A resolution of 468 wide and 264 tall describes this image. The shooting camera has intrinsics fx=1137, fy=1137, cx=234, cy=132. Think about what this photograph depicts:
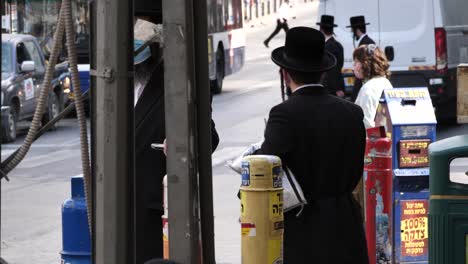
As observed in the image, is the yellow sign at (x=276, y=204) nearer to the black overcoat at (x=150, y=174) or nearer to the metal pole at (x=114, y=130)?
the black overcoat at (x=150, y=174)

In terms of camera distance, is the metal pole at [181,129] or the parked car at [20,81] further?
the parked car at [20,81]

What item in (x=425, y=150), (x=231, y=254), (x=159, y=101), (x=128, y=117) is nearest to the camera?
(x=128, y=117)

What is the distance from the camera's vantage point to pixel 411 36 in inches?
690

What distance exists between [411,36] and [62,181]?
599cm

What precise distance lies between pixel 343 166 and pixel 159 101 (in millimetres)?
883

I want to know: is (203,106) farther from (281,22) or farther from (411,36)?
(281,22)

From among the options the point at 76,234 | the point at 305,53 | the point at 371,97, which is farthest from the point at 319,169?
the point at 371,97

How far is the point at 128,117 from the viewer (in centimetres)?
362

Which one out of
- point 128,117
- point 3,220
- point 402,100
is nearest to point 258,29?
point 3,220

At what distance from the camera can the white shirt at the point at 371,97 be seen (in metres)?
9.70

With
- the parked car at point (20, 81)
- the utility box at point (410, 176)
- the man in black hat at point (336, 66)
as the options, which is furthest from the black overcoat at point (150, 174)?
the parked car at point (20, 81)

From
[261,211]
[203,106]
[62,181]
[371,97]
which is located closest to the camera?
[203,106]

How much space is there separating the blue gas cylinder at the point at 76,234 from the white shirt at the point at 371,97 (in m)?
5.10

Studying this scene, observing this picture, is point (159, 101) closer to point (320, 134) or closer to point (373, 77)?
point (320, 134)
